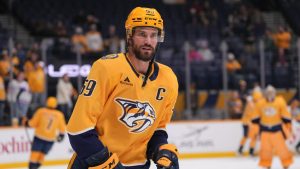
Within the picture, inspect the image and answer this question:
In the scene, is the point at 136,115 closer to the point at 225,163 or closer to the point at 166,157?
the point at 166,157

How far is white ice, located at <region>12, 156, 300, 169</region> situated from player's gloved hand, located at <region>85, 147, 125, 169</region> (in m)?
8.79

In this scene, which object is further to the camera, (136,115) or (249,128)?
(249,128)

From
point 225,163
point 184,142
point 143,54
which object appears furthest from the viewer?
point 184,142

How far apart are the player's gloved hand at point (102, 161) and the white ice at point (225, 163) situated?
28.8ft

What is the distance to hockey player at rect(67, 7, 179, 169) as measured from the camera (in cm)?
377

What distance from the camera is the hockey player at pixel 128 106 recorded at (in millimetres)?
3766

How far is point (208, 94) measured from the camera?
1579 centimetres

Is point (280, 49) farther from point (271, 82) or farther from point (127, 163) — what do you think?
point (127, 163)

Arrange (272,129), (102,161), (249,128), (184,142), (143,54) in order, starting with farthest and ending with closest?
1. (249,128)
2. (184,142)
3. (272,129)
4. (143,54)
5. (102,161)

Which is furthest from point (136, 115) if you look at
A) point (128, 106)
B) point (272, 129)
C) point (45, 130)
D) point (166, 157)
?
point (272, 129)

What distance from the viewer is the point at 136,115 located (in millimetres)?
3922

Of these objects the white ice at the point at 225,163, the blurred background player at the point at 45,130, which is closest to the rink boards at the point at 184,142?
the white ice at the point at 225,163

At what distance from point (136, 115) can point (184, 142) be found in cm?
1096

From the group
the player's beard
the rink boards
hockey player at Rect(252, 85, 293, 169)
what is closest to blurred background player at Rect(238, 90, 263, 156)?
the rink boards
